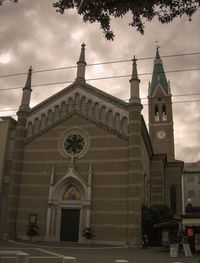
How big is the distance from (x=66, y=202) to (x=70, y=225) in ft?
6.86

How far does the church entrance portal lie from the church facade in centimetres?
8

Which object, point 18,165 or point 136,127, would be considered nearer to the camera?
point 136,127

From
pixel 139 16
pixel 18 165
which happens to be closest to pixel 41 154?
pixel 18 165

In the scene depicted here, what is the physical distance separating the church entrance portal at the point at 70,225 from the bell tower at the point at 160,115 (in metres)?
32.7

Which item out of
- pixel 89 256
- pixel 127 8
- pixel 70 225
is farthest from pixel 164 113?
pixel 127 8

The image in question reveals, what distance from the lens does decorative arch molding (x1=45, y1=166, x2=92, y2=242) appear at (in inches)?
1006

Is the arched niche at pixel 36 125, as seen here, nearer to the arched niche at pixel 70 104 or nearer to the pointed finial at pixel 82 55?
the arched niche at pixel 70 104

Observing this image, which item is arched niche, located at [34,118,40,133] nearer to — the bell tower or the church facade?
the church facade

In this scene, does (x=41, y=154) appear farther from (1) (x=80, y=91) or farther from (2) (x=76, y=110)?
(1) (x=80, y=91)

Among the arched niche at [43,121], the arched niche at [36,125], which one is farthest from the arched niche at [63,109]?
the arched niche at [36,125]

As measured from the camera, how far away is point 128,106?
1085 inches

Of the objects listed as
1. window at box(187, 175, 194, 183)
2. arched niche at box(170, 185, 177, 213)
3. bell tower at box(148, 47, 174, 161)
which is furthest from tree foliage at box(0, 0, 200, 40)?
window at box(187, 175, 194, 183)

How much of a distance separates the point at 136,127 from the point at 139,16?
17435 millimetres

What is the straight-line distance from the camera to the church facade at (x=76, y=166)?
25.0 m
